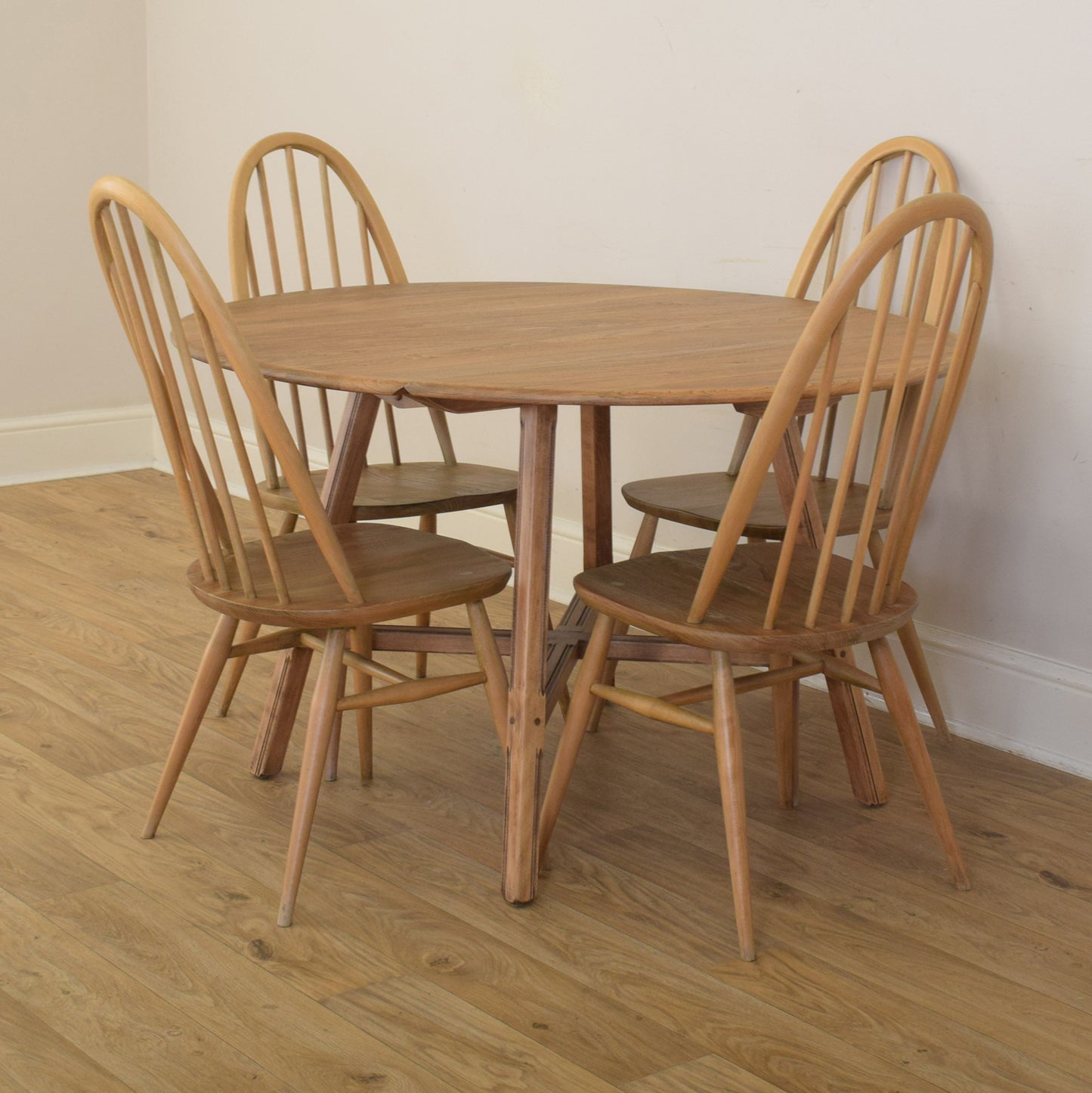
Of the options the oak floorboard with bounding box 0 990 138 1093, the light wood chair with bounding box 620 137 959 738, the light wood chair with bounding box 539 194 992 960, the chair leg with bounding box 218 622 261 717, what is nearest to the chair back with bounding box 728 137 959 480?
the light wood chair with bounding box 620 137 959 738

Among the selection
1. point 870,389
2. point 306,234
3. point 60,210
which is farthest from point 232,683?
point 60,210

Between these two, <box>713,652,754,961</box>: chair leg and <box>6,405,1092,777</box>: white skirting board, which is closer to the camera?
<box>713,652,754,961</box>: chair leg

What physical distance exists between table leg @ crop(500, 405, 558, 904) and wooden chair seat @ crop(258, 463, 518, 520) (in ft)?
1.54

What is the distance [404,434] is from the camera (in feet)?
11.8

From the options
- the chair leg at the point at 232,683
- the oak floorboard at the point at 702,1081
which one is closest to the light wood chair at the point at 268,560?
the chair leg at the point at 232,683

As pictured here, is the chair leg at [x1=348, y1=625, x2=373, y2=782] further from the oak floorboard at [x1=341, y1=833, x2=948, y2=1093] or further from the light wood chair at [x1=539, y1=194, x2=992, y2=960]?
the light wood chair at [x1=539, y1=194, x2=992, y2=960]

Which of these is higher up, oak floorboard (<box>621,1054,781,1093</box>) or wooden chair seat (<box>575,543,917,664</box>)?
wooden chair seat (<box>575,543,917,664</box>)

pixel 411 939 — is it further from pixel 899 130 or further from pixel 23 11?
pixel 23 11

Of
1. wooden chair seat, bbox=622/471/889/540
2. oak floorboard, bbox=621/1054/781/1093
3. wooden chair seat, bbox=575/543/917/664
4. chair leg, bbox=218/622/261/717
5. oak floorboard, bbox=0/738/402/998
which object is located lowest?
oak floorboard, bbox=621/1054/781/1093

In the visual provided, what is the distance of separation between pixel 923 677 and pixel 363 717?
96 cm

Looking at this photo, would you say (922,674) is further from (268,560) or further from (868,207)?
(268,560)

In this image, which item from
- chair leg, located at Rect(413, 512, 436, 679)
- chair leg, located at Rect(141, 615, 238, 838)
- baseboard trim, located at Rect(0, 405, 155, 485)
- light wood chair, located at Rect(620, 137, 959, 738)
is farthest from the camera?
baseboard trim, located at Rect(0, 405, 155, 485)

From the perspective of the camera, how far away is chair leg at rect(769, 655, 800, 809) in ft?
7.10

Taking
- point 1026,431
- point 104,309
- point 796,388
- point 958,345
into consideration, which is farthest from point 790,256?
point 104,309
